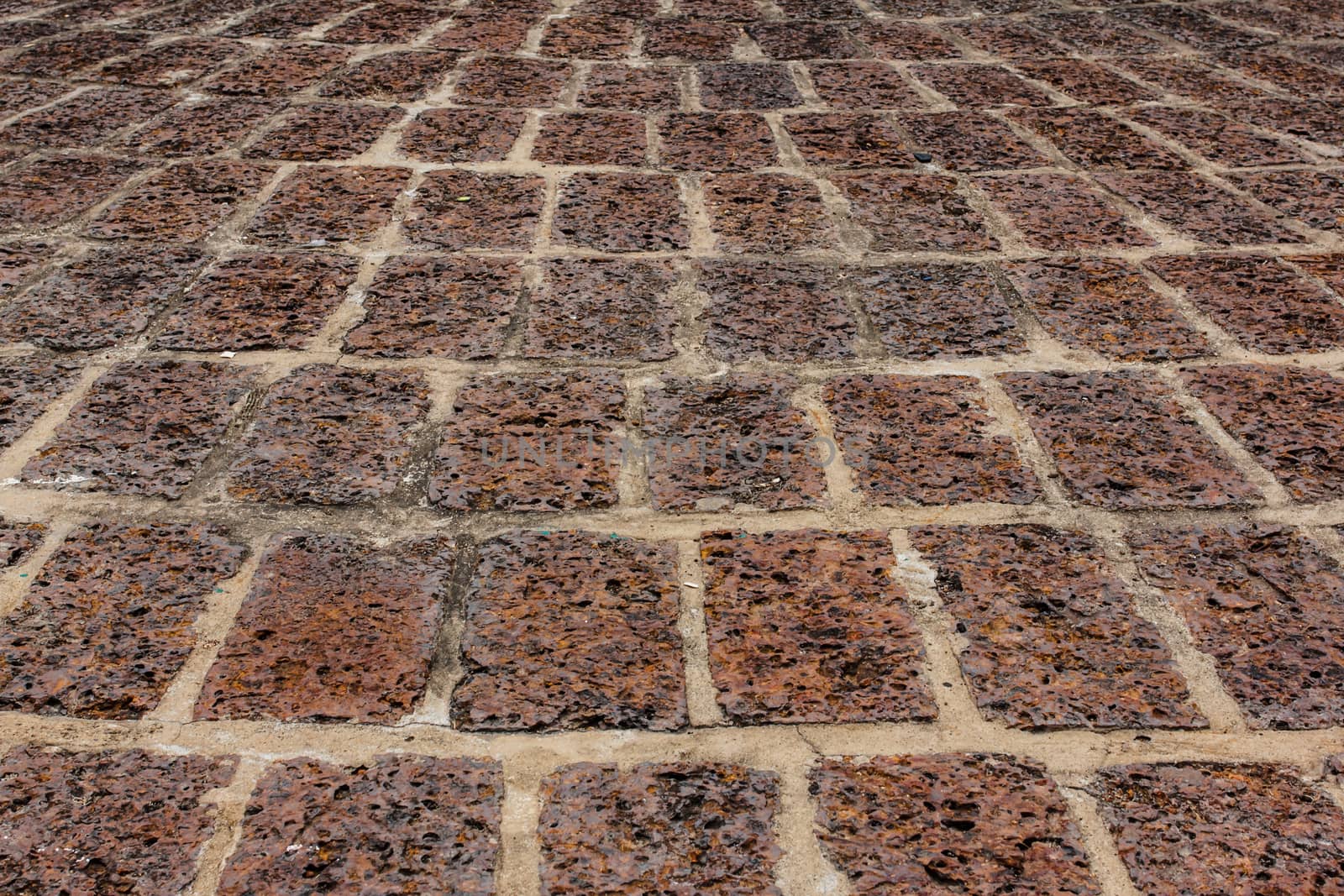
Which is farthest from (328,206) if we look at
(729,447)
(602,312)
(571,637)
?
(571,637)

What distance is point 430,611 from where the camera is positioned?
1594 millimetres

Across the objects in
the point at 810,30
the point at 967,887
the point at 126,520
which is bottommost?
the point at 967,887

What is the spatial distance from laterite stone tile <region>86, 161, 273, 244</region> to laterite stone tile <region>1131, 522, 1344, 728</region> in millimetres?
2018

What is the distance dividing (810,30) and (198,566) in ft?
9.48

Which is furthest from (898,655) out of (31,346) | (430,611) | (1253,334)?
(31,346)

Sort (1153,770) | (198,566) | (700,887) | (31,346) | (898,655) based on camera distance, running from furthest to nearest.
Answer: (31,346) < (198,566) < (898,655) < (1153,770) < (700,887)

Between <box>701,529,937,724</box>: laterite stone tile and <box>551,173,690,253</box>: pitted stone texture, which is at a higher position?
<box>551,173,690,253</box>: pitted stone texture

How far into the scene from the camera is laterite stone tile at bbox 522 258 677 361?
A: 7.00ft

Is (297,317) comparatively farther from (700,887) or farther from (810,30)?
(810,30)

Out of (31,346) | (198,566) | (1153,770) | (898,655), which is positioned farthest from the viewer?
(31,346)

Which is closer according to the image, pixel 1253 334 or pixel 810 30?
pixel 1253 334

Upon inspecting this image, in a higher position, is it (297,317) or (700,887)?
(297,317)

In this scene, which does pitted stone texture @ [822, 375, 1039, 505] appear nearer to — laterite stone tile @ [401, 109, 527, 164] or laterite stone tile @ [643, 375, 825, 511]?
laterite stone tile @ [643, 375, 825, 511]

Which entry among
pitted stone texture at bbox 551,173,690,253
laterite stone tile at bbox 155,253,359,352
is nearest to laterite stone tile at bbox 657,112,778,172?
pitted stone texture at bbox 551,173,690,253
